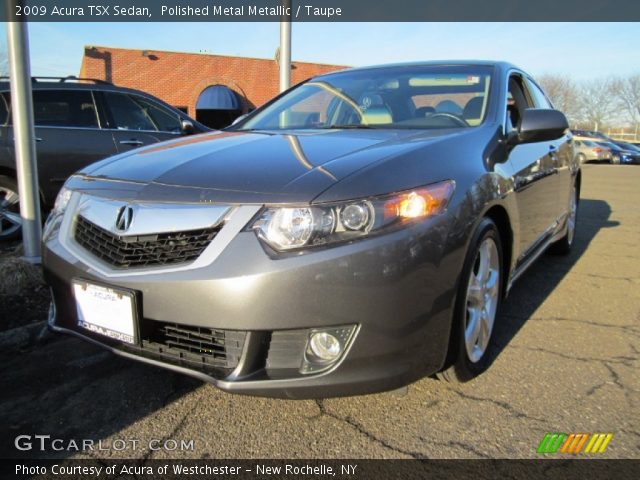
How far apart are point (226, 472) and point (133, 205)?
42.2 inches

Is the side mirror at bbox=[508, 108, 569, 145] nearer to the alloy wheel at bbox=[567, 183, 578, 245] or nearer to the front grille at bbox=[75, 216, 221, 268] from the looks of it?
the front grille at bbox=[75, 216, 221, 268]

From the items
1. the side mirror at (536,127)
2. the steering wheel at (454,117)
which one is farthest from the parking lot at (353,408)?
the steering wheel at (454,117)

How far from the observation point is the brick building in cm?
2572

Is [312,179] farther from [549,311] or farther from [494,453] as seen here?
[549,311]

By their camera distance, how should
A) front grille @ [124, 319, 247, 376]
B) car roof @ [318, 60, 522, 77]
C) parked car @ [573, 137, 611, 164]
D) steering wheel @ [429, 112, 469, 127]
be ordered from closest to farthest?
1. front grille @ [124, 319, 247, 376]
2. steering wheel @ [429, 112, 469, 127]
3. car roof @ [318, 60, 522, 77]
4. parked car @ [573, 137, 611, 164]

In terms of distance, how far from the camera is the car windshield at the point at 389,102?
3133 millimetres

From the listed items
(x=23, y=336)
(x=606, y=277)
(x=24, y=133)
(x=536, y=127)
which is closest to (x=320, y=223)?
(x=536, y=127)

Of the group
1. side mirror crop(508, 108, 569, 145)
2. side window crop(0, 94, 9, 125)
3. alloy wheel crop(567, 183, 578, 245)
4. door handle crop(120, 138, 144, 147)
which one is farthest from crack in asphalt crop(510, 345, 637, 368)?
side window crop(0, 94, 9, 125)

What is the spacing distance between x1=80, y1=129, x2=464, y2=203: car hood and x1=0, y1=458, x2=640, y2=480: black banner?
984 millimetres

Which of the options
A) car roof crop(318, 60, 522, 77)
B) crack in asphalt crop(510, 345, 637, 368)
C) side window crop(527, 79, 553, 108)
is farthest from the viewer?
side window crop(527, 79, 553, 108)

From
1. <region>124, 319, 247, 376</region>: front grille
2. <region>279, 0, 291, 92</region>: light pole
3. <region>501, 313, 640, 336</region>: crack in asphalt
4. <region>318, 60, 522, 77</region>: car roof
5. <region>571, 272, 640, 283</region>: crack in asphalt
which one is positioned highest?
<region>279, 0, 291, 92</region>: light pole

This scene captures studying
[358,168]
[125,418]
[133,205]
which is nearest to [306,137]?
[358,168]

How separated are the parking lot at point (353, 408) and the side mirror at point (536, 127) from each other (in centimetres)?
114

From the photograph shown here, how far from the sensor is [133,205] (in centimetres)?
210
